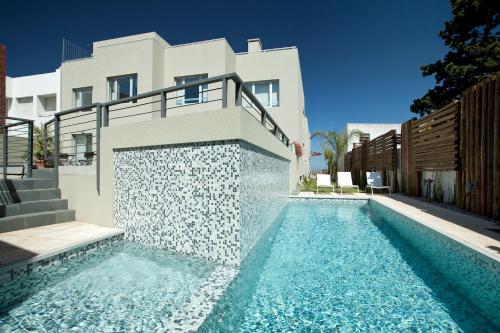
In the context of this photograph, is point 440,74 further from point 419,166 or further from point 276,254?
point 276,254

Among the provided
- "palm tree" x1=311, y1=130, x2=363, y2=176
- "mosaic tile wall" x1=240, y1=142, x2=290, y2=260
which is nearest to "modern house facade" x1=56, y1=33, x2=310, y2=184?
"mosaic tile wall" x1=240, y1=142, x2=290, y2=260

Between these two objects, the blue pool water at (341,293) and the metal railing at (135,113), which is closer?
the blue pool water at (341,293)

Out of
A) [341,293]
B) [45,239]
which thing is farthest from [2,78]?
[341,293]

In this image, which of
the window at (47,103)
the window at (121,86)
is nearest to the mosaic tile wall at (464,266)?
the window at (121,86)

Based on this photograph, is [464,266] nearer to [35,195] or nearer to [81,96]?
[35,195]

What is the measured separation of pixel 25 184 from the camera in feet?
20.2

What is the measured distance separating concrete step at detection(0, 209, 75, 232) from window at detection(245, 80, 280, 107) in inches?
447

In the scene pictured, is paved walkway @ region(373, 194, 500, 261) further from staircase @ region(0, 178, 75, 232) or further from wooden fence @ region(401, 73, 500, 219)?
staircase @ region(0, 178, 75, 232)

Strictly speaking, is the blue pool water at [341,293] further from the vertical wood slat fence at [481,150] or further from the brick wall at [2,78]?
the brick wall at [2,78]

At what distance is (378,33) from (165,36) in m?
14.3

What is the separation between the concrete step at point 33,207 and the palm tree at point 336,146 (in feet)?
76.8

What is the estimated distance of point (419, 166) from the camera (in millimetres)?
10969

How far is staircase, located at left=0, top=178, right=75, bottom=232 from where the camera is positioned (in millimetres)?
5285

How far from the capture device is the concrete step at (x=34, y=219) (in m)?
5.11
